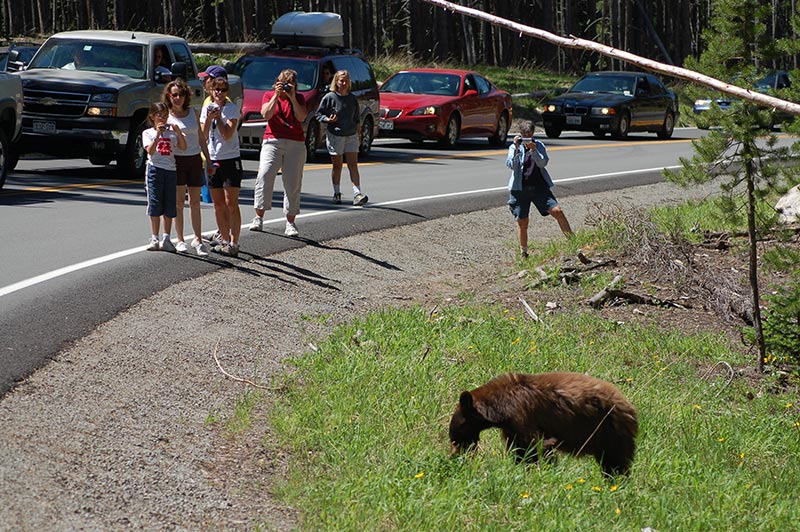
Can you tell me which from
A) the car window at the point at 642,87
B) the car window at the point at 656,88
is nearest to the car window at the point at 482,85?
the car window at the point at 642,87

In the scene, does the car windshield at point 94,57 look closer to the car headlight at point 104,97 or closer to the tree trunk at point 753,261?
the car headlight at point 104,97

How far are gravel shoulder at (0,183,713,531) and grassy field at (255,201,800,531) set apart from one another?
1.01 feet

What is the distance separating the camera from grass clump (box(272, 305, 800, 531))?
220 inches

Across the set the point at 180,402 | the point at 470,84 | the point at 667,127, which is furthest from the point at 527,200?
the point at 667,127

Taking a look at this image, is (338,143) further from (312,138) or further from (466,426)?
(466,426)

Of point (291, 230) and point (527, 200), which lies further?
point (527, 200)

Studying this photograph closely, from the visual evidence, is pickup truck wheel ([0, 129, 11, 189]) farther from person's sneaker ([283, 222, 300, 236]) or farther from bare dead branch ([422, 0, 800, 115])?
bare dead branch ([422, 0, 800, 115])

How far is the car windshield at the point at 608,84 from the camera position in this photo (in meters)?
31.1

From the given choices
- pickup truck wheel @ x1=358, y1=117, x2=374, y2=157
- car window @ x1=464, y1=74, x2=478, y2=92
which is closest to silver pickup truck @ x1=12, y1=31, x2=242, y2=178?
pickup truck wheel @ x1=358, y1=117, x2=374, y2=157

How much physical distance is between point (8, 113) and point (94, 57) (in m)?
3.55

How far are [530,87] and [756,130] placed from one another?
38680 mm

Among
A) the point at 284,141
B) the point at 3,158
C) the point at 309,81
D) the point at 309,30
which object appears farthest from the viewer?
the point at 309,30

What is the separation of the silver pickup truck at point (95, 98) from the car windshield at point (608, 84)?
51.8 feet

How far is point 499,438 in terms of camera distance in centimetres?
685
